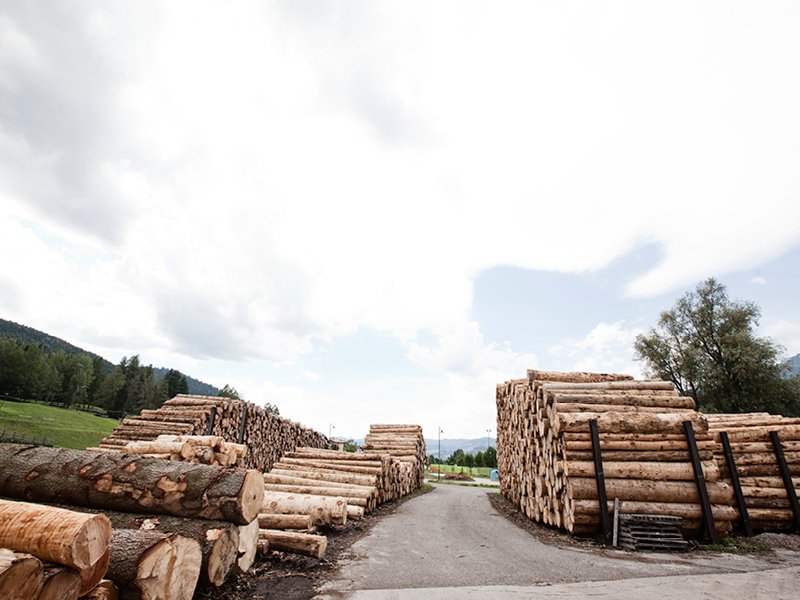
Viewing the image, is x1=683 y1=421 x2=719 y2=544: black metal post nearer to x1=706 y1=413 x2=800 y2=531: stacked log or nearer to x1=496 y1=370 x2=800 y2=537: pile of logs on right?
x1=496 y1=370 x2=800 y2=537: pile of logs on right

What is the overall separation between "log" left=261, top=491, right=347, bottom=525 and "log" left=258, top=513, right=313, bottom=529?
2.45ft

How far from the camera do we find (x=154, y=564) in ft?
12.2

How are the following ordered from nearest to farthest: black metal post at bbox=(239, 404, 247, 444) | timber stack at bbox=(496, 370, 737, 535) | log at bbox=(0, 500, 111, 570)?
log at bbox=(0, 500, 111, 570) < timber stack at bbox=(496, 370, 737, 535) < black metal post at bbox=(239, 404, 247, 444)

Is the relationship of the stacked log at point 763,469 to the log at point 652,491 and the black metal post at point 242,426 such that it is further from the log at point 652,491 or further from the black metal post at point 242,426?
the black metal post at point 242,426

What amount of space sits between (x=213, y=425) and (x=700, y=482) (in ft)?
56.7

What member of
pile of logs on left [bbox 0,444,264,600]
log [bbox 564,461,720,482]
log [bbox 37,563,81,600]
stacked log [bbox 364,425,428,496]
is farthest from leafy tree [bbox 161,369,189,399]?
log [bbox 37,563,81,600]

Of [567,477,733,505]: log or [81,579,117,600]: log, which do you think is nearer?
[81,579,117,600]: log

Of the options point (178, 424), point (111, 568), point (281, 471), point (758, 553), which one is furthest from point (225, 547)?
point (178, 424)

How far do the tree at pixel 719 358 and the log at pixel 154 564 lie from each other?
36115 millimetres

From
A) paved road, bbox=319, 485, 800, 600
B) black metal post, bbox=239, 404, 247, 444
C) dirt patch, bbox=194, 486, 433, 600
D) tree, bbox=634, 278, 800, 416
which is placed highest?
tree, bbox=634, 278, 800, 416

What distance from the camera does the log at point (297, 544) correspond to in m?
6.48

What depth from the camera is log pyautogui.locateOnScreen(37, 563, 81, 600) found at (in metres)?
2.77

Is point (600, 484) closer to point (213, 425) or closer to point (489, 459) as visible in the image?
point (213, 425)

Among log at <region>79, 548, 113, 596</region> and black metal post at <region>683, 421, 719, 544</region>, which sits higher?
black metal post at <region>683, 421, 719, 544</region>
